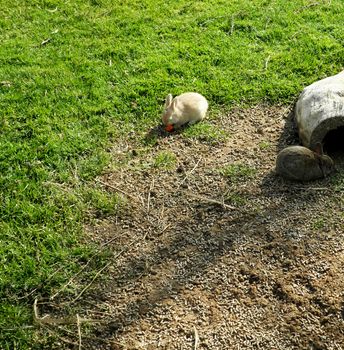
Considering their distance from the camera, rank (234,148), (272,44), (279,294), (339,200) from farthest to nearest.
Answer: (272,44)
(234,148)
(339,200)
(279,294)

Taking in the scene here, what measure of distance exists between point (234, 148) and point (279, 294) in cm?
188

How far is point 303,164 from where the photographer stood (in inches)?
184

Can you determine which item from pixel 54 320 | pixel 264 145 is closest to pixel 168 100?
pixel 264 145

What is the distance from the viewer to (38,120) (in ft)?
18.5

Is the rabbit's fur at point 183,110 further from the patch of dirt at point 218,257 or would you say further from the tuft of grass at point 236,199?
the tuft of grass at point 236,199

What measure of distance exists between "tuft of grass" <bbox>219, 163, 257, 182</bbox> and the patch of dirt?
0.6 inches

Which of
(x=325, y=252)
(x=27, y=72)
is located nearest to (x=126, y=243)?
(x=325, y=252)

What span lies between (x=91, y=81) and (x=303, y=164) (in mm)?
2870

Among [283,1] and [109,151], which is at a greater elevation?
[283,1]

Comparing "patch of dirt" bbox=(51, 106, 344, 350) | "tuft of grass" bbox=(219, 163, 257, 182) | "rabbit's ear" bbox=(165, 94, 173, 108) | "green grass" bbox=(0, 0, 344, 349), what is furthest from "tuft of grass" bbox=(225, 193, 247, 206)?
"rabbit's ear" bbox=(165, 94, 173, 108)

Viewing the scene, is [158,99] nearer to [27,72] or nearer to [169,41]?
[169,41]

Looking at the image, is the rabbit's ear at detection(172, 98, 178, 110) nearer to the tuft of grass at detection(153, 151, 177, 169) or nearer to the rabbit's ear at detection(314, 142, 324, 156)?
the tuft of grass at detection(153, 151, 177, 169)

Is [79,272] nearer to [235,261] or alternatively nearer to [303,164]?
[235,261]

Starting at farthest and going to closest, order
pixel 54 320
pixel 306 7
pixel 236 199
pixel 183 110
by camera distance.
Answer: pixel 306 7 → pixel 183 110 → pixel 236 199 → pixel 54 320
